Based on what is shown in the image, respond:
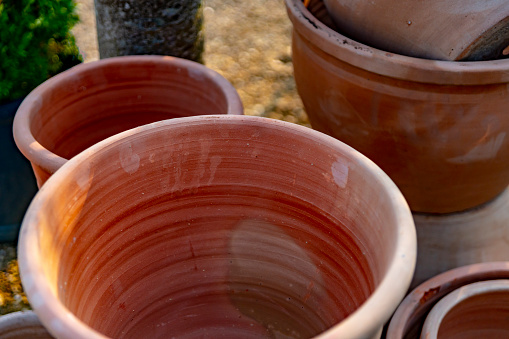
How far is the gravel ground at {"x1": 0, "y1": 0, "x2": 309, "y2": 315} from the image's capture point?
272cm

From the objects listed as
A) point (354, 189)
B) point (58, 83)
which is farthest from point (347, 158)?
point (58, 83)

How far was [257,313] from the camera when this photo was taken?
132cm

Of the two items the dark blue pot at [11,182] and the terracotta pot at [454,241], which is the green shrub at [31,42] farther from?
the terracotta pot at [454,241]

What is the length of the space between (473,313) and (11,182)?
62.2 inches

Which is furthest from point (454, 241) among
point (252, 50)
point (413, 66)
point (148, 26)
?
point (252, 50)

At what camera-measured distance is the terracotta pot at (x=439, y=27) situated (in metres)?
1.42


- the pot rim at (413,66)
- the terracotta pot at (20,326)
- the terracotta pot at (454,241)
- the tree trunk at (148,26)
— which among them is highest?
the pot rim at (413,66)

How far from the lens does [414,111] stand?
1.47 meters

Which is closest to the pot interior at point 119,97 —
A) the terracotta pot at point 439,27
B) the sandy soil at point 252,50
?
the terracotta pot at point 439,27

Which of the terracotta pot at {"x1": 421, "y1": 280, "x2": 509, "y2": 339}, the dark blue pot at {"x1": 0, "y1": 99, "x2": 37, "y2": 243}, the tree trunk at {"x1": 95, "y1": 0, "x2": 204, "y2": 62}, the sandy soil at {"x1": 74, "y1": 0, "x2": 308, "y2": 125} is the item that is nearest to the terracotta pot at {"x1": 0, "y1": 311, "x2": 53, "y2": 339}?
the dark blue pot at {"x1": 0, "y1": 99, "x2": 37, "y2": 243}

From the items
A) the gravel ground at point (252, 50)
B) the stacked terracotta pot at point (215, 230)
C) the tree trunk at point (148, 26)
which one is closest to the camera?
the stacked terracotta pot at point (215, 230)

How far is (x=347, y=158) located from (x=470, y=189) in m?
0.80

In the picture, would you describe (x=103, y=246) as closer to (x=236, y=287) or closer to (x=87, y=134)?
(x=236, y=287)

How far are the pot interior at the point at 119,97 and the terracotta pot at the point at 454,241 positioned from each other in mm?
794
